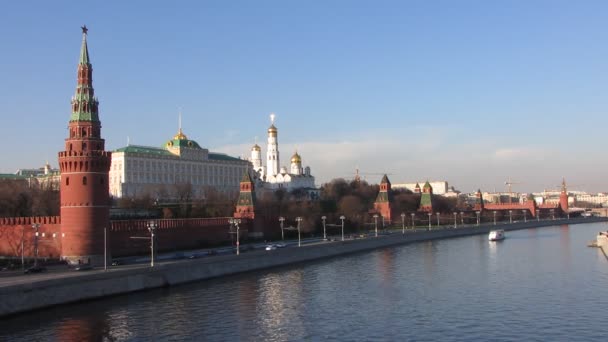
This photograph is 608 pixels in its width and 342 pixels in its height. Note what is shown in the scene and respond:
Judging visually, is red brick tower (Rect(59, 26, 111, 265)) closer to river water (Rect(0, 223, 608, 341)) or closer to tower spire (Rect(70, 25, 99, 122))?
tower spire (Rect(70, 25, 99, 122))

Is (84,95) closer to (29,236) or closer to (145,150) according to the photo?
(29,236)

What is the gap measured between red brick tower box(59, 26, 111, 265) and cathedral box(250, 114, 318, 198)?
84075mm

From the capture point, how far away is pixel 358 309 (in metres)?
27.3

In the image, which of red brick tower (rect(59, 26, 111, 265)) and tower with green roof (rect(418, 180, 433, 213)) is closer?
red brick tower (rect(59, 26, 111, 265))

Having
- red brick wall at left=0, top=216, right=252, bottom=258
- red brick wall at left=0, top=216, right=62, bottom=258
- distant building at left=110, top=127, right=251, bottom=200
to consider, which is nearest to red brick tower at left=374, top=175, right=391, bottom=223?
distant building at left=110, top=127, right=251, bottom=200

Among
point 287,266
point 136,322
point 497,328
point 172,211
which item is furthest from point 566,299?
point 172,211

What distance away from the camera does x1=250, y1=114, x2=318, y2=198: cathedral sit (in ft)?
418

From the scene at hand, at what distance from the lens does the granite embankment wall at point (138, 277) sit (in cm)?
2670

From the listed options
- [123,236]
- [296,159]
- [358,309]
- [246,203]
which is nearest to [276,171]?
[296,159]

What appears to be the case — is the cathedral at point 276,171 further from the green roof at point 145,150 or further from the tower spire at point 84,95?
the tower spire at point 84,95

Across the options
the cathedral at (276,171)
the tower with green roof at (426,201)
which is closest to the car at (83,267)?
the tower with green roof at (426,201)

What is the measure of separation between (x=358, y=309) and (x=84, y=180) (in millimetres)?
19406

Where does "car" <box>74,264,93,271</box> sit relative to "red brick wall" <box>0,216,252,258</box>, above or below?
below

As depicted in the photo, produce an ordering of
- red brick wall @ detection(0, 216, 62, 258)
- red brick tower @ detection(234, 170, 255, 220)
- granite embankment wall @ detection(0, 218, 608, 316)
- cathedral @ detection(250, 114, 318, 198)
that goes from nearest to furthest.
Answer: granite embankment wall @ detection(0, 218, 608, 316) → red brick wall @ detection(0, 216, 62, 258) → red brick tower @ detection(234, 170, 255, 220) → cathedral @ detection(250, 114, 318, 198)
